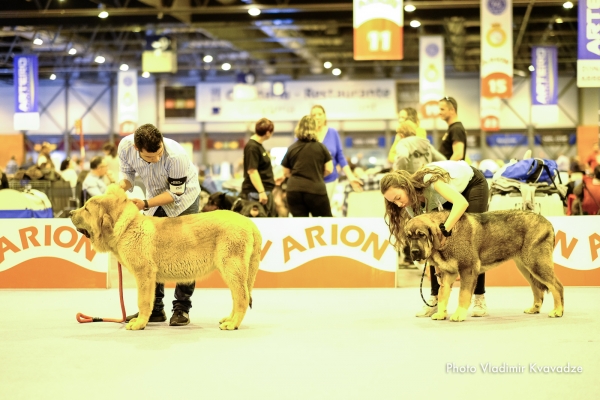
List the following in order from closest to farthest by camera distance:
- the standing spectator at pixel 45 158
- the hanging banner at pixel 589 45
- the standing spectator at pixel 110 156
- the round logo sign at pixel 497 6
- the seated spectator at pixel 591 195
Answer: the seated spectator at pixel 591 195, the hanging banner at pixel 589 45, the standing spectator at pixel 110 156, the standing spectator at pixel 45 158, the round logo sign at pixel 497 6

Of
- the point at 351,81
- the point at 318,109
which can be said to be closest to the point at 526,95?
the point at 351,81

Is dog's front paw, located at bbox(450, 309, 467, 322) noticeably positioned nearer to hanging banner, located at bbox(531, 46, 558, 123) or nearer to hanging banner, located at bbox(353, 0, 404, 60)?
hanging banner, located at bbox(353, 0, 404, 60)

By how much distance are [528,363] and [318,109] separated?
199 inches

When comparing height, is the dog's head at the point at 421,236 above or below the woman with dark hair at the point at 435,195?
below

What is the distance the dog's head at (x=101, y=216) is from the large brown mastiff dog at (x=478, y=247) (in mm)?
1963

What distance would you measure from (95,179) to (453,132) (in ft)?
20.2

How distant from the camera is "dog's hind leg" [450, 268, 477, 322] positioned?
5.64 m

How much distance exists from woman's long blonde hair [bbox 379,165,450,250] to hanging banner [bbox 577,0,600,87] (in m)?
6.18

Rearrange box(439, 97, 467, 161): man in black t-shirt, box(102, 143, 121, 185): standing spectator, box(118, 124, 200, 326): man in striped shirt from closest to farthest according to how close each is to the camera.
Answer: box(118, 124, 200, 326): man in striped shirt, box(439, 97, 467, 161): man in black t-shirt, box(102, 143, 121, 185): standing spectator

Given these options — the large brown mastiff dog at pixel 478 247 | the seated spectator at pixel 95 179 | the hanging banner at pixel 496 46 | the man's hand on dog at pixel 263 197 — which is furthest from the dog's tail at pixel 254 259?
the hanging banner at pixel 496 46

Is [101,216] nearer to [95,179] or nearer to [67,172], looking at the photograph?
[95,179]

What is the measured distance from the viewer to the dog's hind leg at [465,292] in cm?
564

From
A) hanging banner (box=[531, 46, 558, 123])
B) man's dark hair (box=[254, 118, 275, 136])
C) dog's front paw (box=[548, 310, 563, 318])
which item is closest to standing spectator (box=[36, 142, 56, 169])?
man's dark hair (box=[254, 118, 275, 136])

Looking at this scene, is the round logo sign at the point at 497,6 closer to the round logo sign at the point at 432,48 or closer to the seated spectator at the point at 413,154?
the round logo sign at the point at 432,48
